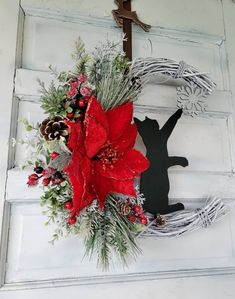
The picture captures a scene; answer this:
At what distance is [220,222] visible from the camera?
89 centimetres

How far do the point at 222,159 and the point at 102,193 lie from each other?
0.53 m

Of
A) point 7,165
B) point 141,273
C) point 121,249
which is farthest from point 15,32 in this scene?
point 141,273

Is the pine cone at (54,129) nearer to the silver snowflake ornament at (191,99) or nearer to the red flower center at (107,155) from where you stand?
the red flower center at (107,155)

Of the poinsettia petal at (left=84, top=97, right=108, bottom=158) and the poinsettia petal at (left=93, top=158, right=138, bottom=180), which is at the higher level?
the poinsettia petal at (left=84, top=97, right=108, bottom=158)

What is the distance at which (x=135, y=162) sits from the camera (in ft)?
2.26

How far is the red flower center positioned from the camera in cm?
64

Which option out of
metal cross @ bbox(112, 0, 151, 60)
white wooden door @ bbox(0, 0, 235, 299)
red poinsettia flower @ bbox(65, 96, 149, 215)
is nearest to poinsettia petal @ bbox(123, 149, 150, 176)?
red poinsettia flower @ bbox(65, 96, 149, 215)

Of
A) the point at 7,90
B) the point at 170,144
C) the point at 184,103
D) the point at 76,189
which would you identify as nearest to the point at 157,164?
the point at 170,144

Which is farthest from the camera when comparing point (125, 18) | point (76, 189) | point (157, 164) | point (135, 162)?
point (125, 18)

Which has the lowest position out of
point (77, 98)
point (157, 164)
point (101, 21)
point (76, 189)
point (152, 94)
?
point (76, 189)

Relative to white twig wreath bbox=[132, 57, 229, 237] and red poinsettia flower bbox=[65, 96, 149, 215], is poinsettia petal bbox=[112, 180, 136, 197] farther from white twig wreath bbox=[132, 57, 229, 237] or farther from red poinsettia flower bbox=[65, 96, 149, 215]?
white twig wreath bbox=[132, 57, 229, 237]

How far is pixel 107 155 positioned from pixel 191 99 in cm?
40

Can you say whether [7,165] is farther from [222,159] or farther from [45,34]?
[222,159]

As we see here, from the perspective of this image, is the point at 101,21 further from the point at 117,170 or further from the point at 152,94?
the point at 117,170
